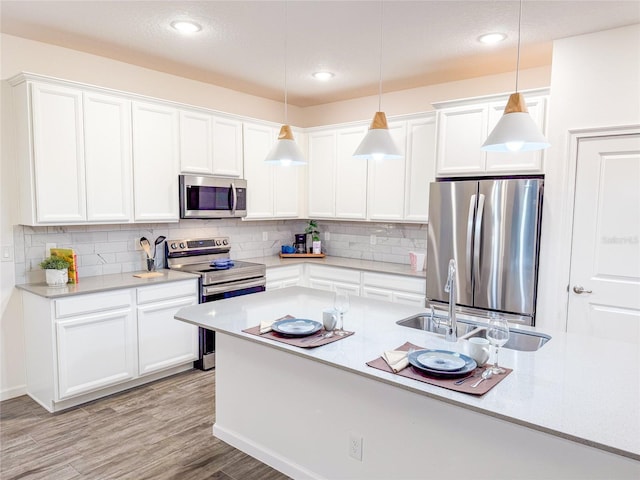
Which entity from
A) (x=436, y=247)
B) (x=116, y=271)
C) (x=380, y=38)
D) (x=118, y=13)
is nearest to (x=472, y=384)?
(x=436, y=247)

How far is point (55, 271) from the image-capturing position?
10.6 ft

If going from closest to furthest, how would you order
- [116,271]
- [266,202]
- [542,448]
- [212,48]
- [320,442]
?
[542,448] < [320,442] < [212,48] < [116,271] < [266,202]

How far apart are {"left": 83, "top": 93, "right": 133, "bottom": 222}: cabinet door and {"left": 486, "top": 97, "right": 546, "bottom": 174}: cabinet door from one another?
9.76 ft

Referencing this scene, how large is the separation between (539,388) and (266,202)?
3.64 meters

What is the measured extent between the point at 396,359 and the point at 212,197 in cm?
287

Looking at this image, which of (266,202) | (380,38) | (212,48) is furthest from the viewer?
(266,202)

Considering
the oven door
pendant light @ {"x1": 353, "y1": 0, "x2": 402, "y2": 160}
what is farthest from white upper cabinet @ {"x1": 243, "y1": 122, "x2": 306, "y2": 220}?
pendant light @ {"x1": 353, "y1": 0, "x2": 402, "y2": 160}

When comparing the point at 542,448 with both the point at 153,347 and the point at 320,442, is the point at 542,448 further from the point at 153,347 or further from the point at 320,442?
the point at 153,347

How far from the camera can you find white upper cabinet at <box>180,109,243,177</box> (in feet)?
13.1

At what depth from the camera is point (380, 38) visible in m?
3.22

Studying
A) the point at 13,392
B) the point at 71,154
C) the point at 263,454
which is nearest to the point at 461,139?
the point at 263,454

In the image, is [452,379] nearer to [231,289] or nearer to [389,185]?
[231,289]

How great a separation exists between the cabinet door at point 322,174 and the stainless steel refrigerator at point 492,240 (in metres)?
1.56

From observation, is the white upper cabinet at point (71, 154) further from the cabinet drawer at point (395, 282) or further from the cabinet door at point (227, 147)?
the cabinet drawer at point (395, 282)
